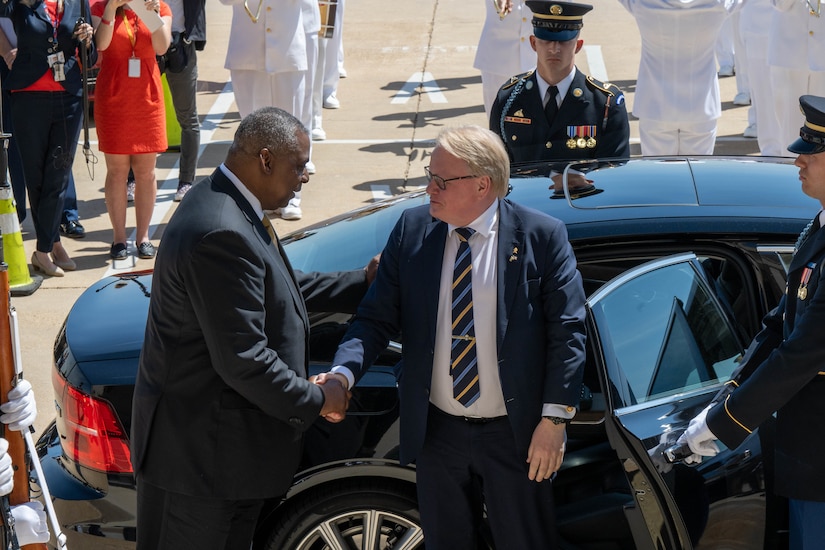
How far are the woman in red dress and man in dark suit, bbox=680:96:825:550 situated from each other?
5099mm

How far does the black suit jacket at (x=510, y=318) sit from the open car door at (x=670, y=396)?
23 cm

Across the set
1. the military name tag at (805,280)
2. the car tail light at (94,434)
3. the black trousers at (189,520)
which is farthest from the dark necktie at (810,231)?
the car tail light at (94,434)

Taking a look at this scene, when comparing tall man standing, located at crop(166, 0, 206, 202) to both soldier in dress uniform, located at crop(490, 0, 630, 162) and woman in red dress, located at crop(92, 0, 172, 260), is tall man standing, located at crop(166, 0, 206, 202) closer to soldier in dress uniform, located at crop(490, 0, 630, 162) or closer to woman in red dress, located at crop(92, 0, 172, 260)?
woman in red dress, located at crop(92, 0, 172, 260)

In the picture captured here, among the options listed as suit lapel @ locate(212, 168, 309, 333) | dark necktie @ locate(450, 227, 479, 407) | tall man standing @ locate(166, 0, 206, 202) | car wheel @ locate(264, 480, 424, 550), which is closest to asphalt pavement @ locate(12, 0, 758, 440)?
tall man standing @ locate(166, 0, 206, 202)

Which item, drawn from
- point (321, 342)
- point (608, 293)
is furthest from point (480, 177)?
point (321, 342)

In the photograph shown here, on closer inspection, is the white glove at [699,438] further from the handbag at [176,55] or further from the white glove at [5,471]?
the handbag at [176,55]

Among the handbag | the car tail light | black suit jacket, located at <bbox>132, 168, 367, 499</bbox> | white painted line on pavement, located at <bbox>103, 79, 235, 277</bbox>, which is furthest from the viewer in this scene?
the handbag

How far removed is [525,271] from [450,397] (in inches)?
17.6

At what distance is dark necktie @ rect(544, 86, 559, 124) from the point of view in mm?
5559

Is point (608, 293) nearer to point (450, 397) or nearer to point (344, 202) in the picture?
point (450, 397)

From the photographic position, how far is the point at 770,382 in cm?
307

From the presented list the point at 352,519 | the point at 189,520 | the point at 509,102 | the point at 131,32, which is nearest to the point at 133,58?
the point at 131,32

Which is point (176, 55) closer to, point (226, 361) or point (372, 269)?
point (372, 269)

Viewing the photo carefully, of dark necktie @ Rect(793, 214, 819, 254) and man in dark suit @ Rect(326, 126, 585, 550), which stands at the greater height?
dark necktie @ Rect(793, 214, 819, 254)
